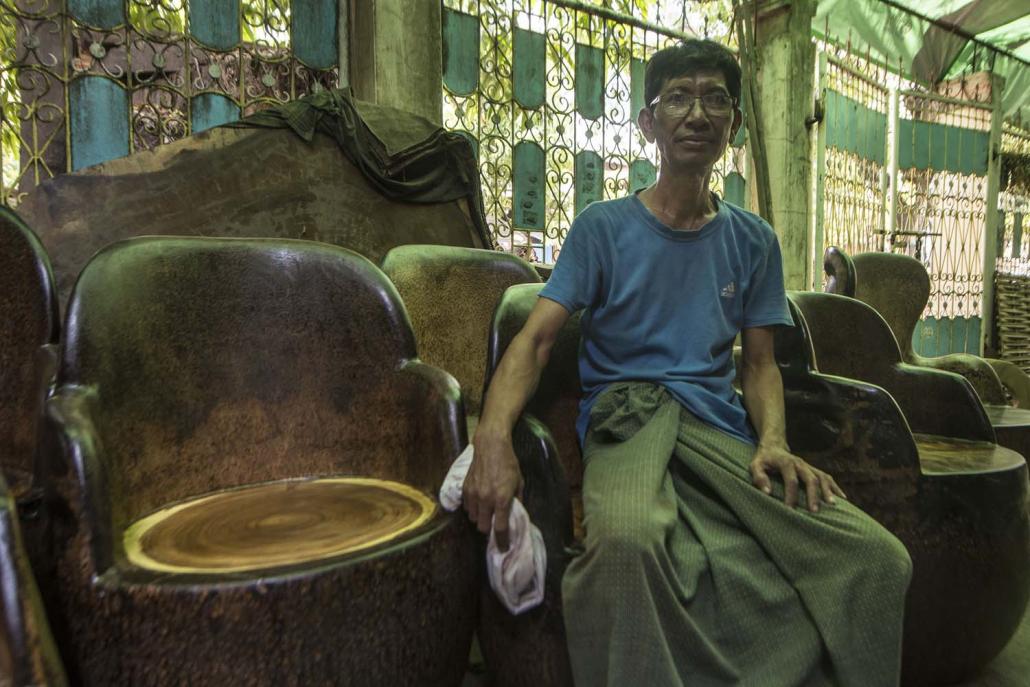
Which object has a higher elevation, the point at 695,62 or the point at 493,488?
the point at 695,62

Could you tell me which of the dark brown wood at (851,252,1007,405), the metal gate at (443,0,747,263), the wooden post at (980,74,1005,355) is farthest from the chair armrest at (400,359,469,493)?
the wooden post at (980,74,1005,355)

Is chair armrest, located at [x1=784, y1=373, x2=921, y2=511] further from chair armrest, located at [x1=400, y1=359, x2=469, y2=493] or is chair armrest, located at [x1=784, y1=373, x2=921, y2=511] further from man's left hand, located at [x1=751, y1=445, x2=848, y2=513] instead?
chair armrest, located at [x1=400, y1=359, x2=469, y2=493]

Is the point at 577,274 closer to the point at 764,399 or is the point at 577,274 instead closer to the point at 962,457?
the point at 764,399

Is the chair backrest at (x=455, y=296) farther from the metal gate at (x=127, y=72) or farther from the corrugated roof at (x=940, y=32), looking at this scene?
the corrugated roof at (x=940, y=32)

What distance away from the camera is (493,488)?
1.31 m

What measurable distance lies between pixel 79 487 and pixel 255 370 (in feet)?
2.20

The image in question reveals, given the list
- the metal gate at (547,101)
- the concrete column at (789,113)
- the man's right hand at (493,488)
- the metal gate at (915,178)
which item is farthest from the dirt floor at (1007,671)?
the metal gate at (915,178)

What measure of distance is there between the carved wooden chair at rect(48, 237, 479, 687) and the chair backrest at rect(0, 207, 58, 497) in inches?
16.7

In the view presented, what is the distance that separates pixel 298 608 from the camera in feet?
3.49

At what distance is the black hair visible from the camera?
1556 mm

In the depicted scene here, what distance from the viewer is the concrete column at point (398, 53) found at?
400 centimetres

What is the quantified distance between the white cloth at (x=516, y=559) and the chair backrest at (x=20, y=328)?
119 centimetres

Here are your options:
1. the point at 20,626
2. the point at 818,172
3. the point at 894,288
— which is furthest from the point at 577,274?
the point at 818,172

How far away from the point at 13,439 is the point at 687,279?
1.80 meters
